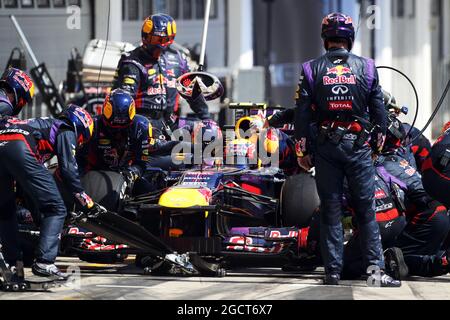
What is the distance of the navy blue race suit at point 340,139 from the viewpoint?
969 centimetres

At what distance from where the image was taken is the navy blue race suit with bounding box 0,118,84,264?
954cm

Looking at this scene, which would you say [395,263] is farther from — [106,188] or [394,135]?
[106,188]

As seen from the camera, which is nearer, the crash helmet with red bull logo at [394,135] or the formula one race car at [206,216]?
the formula one race car at [206,216]

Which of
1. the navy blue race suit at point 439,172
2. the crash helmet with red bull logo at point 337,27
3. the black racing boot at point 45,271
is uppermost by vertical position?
the crash helmet with red bull logo at point 337,27

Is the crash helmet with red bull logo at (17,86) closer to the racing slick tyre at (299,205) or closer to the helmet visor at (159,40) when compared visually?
the racing slick tyre at (299,205)

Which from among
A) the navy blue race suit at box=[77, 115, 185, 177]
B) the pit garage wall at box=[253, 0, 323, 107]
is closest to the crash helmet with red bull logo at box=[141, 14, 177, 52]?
the navy blue race suit at box=[77, 115, 185, 177]

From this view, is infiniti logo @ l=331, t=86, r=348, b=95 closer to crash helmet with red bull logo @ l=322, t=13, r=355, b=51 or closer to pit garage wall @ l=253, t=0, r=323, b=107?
crash helmet with red bull logo @ l=322, t=13, r=355, b=51

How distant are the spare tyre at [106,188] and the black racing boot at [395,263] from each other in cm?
267

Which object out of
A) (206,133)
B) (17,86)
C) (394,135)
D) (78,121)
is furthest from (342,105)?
(17,86)

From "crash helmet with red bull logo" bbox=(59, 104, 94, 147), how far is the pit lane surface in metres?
1.27

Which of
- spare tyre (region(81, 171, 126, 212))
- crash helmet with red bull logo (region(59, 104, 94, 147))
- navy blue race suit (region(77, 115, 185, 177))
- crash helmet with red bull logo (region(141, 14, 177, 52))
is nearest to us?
crash helmet with red bull logo (region(59, 104, 94, 147))

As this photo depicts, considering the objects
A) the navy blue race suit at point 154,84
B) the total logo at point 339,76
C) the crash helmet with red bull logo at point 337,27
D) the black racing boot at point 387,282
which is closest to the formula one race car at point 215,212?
the black racing boot at point 387,282

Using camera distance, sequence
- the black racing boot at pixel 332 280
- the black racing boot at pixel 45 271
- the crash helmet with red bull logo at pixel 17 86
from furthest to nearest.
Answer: the crash helmet with red bull logo at pixel 17 86
the black racing boot at pixel 332 280
the black racing boot at pixel 45 271

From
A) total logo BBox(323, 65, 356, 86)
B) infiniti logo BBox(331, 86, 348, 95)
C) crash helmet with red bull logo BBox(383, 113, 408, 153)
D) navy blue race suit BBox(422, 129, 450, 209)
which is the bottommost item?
navy blue race suit BBox(422, 129, 450, 209)
